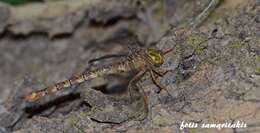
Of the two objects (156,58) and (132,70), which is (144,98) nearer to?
(156,58)

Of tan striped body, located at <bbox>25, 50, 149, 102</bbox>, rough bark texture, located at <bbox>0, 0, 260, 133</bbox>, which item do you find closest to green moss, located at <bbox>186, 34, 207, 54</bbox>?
rough bark texture, located at <bbox>0, 0, 260, 133</bbox>

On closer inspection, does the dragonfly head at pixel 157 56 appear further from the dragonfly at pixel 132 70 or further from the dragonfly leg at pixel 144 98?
the dragonfly leg at pixel 144 98

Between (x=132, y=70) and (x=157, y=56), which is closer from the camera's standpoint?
(x=157, y=56)

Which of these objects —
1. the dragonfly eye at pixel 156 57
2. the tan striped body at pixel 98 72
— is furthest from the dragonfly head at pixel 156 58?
the tan striped body at pixel 98 72

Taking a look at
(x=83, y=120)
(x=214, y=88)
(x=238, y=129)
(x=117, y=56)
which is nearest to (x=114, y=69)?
(x=117, y=56)

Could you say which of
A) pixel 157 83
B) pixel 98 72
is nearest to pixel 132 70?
pixel 98 72

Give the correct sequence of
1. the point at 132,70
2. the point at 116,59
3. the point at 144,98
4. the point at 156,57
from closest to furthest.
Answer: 1. the point at 144,98
2. the point at 156,57
3. the point at 132,70
4. the point at 116,59
